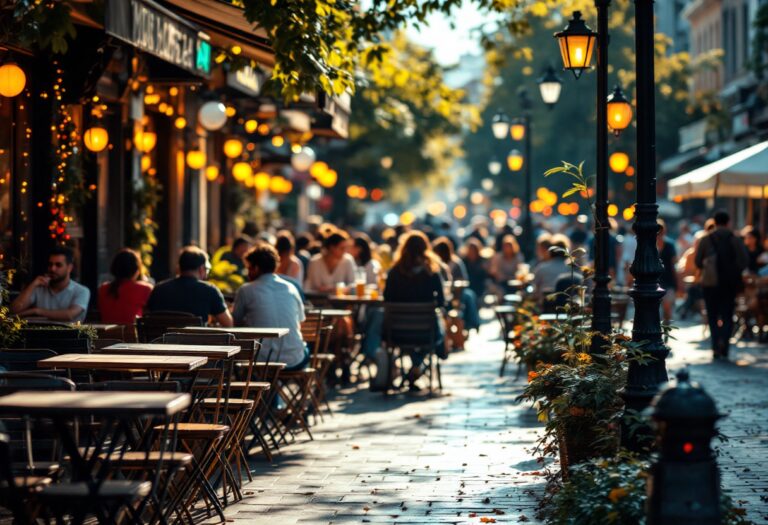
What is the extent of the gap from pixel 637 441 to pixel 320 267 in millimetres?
9904

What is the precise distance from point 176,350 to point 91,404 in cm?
267

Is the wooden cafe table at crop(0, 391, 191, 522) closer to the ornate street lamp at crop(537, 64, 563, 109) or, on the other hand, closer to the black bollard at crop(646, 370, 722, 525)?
the black bollard at crop(646, 370, 722, 525)

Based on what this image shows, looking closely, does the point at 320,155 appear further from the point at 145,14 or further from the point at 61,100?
the point at 145,14

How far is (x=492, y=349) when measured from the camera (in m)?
22.1

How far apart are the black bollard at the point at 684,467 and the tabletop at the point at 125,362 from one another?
9.02ft

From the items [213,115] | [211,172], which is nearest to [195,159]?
[213,115]

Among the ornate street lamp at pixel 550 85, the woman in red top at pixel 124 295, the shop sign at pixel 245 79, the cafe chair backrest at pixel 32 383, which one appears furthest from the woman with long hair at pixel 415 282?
the cafe chair backrest at pixel 32 383

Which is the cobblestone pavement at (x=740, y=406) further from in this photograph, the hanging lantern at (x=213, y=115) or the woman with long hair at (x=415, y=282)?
the hanging lantern at (x=213, y=115)

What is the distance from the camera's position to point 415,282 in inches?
614

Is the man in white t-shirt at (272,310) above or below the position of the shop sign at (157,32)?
below

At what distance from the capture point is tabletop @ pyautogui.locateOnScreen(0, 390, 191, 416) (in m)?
5.95

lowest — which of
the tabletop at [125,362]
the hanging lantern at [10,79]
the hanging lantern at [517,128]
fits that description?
the tabletop at [125,362]

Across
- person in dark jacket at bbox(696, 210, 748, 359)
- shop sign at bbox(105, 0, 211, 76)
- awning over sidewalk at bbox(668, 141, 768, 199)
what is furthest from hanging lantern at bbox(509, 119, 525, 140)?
shop sign at bbox(105, 0, 211, 76)

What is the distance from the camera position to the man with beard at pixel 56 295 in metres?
11.6
